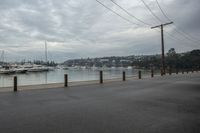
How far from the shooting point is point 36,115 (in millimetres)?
7648

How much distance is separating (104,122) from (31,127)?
201cm

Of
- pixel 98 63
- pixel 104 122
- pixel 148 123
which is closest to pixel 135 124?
pixel 148 123

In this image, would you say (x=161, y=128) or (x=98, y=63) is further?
(x=98, y=63)

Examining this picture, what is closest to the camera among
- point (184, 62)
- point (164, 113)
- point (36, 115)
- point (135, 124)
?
point (135, 124)

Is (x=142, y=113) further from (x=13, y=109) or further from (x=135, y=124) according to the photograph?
(x=13, y=109)

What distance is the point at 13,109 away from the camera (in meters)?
8.76

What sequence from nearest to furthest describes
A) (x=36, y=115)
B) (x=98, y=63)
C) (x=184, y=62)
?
1. (x=36, y=115)
2. (x=184, y=62)
3. (x=98, y=63)

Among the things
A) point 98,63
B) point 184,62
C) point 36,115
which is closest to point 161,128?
point 36,115

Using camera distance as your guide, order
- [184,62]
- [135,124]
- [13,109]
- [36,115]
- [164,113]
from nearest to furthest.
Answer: [135,124] → [36,115] → [164,113] → [13,109] → [184,62]

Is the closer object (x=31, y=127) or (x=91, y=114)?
(x=31, y=127)

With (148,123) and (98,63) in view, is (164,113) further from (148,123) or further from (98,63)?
(98,63)

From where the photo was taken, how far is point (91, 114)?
308 inches

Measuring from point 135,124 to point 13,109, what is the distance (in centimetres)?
479

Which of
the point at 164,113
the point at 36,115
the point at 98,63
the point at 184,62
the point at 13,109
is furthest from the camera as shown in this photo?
the point at 98,63
